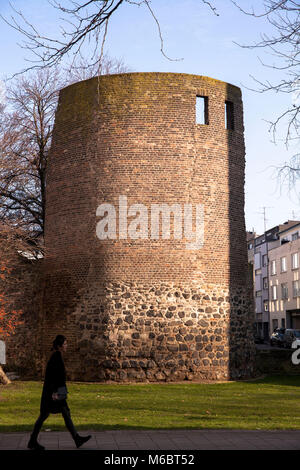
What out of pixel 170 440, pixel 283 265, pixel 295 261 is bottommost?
pixel 170 440

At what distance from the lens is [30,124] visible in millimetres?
25359

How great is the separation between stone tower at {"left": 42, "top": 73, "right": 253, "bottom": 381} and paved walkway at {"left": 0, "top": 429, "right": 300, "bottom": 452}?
834 cm

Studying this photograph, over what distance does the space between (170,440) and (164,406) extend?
420 cm

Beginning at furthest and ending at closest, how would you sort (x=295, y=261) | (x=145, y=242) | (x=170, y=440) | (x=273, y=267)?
(x=273, y=267) < (x=295, y=261) < (x=145, y=242) < (x=170, y=440)

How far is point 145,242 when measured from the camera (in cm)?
1825

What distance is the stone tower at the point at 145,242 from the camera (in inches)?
709

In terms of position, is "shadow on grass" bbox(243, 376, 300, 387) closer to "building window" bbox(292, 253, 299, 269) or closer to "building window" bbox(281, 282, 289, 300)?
"building window" bbox(292, 253, 299, 269)

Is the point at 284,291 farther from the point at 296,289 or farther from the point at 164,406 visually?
the point at 164,406

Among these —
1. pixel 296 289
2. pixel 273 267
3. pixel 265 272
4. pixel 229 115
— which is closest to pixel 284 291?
pixel 296 289

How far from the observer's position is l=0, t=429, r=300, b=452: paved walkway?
8.28m

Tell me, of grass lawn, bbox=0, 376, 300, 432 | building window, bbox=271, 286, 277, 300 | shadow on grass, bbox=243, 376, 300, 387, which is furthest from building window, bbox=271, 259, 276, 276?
grass lawn, bbox=0, 376, 300, 432

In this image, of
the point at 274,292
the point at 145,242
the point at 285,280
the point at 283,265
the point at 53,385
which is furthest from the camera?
the point at 274,292

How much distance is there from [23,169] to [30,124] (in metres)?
2.72
